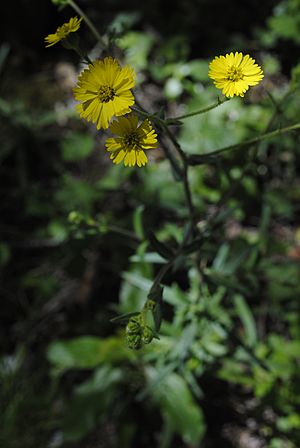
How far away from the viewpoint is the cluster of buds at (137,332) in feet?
5.31

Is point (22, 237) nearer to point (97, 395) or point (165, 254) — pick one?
point (97, 395)

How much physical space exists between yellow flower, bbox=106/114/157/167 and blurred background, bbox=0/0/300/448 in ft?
2.61

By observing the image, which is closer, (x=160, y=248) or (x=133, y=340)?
(x=133, y=340)

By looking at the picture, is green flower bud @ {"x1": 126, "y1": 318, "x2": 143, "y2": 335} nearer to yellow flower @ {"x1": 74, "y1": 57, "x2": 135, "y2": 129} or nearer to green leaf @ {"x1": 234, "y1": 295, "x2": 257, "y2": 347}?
yellow flower @ {"x1": 74, "y1": 57, "x2": 135, "y2": 129}

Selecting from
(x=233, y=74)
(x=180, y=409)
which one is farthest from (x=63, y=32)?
(x=180, y=409)

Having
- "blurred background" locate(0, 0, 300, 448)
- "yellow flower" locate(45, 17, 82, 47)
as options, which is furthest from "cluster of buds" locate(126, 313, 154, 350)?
"yellow flower" locate(45, 17, 82, 47)

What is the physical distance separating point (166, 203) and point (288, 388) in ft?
4.56

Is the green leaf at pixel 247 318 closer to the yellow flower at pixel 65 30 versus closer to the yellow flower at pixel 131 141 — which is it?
the yellow flower at pixel 131 141

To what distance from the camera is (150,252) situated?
102 inches

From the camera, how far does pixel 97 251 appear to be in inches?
152

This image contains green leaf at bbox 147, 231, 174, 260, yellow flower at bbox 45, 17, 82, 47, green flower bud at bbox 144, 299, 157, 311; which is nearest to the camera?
yellow flower at bbox 45, 17, 82, 47

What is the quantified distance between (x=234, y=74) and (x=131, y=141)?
14.5 inches

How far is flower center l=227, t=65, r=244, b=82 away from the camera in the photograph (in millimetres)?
1504

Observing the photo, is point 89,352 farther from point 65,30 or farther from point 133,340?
point 65,30
